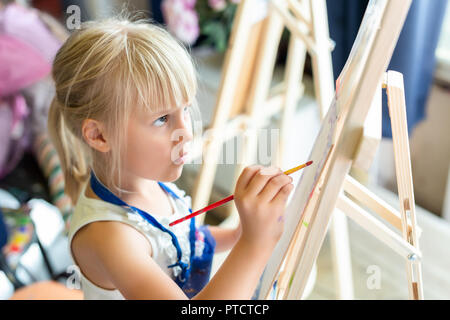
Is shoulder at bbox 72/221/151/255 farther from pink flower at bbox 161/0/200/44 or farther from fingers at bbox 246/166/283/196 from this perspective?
pink flower at bbox 161/0/200/44

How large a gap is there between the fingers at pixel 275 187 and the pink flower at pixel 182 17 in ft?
4.79

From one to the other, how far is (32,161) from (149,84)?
5.04 feet

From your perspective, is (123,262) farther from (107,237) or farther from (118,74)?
(118,74)

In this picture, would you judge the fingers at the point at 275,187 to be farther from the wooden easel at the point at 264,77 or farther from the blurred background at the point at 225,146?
the blurred background at the point at 225,146

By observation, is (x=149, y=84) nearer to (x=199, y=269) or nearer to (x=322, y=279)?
(x=199, y=269)

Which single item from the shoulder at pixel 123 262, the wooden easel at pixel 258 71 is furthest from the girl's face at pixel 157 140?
the wooden easel at pixel 258 71

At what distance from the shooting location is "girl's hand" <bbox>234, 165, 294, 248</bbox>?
26.9 inches

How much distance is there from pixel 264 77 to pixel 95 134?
81 centimetres

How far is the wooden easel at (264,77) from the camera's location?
126 cm

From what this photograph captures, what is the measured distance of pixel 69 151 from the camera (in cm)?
96

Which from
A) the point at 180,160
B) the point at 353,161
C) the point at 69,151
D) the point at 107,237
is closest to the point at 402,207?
the point at 353,161

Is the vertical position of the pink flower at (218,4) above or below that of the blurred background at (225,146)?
above

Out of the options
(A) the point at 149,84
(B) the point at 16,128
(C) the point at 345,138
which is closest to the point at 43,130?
(B) the point at 16,128

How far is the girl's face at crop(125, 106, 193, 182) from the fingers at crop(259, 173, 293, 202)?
0.54 ft
